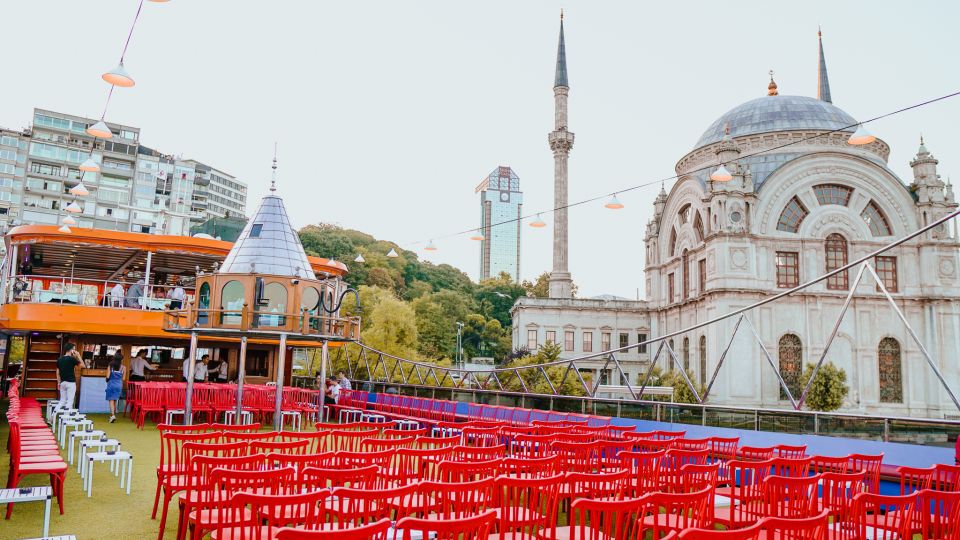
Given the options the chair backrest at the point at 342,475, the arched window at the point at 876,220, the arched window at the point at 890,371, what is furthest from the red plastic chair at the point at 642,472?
the arched window at the point at 876,220

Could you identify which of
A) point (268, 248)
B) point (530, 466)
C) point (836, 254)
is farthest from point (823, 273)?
point (530, 466)

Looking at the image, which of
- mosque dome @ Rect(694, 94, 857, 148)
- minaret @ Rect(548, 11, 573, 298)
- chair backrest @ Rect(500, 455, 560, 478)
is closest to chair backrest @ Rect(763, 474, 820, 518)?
chair backrest @ Rect(500, 455, 560, 478)

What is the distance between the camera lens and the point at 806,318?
151ft

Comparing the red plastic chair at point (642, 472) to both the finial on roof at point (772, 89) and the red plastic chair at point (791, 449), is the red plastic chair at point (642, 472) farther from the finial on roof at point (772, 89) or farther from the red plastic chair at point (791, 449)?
the finial on roof at point (772, 89)

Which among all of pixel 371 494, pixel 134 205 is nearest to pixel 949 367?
pixel 371 494

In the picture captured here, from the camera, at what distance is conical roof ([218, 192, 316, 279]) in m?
17.4

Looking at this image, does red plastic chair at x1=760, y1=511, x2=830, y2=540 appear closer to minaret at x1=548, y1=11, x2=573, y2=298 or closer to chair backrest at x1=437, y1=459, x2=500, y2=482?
chair backrest at x1=437, y1=459, x2=500, y2=482

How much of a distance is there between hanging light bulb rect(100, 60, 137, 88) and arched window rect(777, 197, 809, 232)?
44.5 metres

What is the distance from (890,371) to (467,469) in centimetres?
4834

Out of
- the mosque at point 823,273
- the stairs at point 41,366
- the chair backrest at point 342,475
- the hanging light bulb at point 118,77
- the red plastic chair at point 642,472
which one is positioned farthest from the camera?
the mosque at point 823,273

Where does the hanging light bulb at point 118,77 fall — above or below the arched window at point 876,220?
below

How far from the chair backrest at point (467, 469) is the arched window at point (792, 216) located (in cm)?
4596

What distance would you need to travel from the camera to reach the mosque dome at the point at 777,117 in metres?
53.8

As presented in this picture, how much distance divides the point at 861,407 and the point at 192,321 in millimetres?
43184
